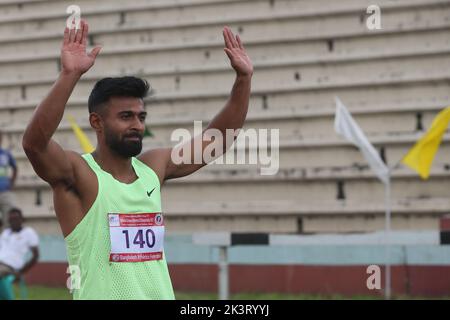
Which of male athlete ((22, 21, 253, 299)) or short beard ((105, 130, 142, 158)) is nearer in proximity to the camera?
male athlete ((22, 21, 253, 299))

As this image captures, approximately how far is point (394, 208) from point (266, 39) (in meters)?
3.09

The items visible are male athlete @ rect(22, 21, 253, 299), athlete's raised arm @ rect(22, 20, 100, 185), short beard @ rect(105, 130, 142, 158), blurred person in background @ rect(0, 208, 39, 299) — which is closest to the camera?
athlete's raised arm @ rect(22, 20, 100, 185)

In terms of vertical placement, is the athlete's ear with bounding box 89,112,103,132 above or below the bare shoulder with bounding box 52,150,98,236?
above

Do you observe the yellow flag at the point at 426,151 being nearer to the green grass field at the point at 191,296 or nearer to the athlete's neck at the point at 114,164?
the green grass field at the point at 191,296

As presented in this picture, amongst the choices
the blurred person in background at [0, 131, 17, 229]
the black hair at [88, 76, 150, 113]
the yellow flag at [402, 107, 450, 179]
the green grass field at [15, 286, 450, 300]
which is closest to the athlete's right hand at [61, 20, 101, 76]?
the black hair at [88, 76, 150, 113]

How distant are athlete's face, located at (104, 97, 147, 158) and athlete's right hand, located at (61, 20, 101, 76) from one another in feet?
1.32

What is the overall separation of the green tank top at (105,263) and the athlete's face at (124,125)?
5.7 inches

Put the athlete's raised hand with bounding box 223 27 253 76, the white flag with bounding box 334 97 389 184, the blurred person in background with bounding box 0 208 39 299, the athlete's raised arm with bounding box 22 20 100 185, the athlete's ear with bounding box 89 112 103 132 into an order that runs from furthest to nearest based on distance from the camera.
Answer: the blurred person in background with bounding box 0 208 39 299
the white flag with bounding box 334 97 389 184
the athlete's raised hand with bounding box 223 27 253 76
the athlete's ear with bounding box 89 112 103 132
the athlete's raised arm with bounding box 22 20 100 185

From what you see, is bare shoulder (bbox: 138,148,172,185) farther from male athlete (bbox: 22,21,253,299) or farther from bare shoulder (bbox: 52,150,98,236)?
bare shoulder (bbox: 52,150,98,236)

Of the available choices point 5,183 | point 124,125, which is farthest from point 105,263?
point 5,183

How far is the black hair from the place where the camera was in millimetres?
4742

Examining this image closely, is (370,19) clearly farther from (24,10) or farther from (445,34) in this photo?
(24,10)

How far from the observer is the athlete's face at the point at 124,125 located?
4.68 meters
